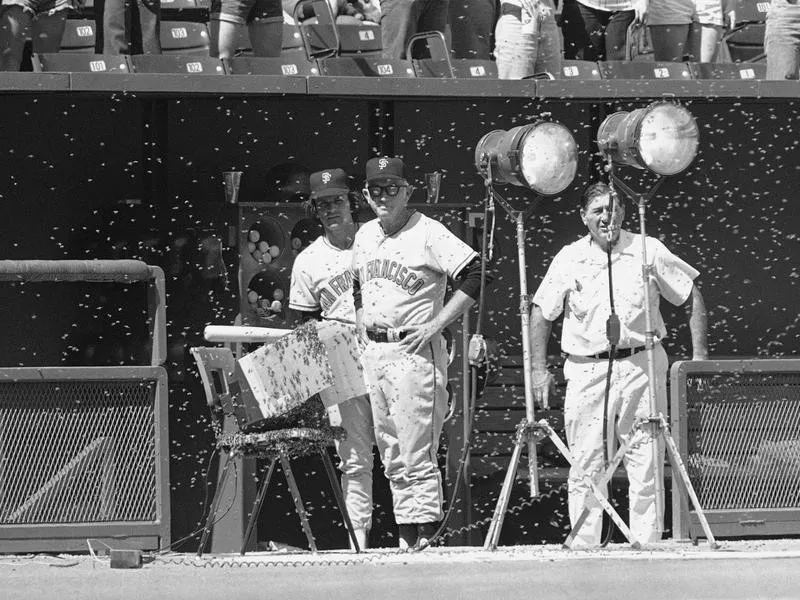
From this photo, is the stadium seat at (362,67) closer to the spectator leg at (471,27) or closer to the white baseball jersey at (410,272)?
the spectator leg at (471,27)

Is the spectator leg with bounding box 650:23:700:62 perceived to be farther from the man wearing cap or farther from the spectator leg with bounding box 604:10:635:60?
the man wearing cap

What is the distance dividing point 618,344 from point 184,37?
3.95 m

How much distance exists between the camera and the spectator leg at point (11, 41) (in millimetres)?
8414

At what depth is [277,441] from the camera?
21.9 ft

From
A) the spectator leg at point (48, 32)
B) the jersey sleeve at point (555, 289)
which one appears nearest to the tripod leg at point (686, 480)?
the jersey sleeve at point (555, 289)

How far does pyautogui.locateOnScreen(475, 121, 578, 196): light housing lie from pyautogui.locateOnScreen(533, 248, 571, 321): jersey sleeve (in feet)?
1.20

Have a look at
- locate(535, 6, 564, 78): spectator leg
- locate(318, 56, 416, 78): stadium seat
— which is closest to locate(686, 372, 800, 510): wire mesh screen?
locate(535, 6, 564, 78): spectator leg

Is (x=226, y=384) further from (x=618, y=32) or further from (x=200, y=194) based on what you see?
(x=618, y=32)

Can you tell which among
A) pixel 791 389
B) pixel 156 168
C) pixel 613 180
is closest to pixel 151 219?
pixel 156 168

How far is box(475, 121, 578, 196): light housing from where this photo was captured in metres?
7.47

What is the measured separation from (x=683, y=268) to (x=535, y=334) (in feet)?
2.65

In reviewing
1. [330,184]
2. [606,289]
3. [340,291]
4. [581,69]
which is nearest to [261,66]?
[330,184]

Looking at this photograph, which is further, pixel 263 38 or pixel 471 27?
pixel 471 27

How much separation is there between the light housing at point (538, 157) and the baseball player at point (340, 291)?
2.70 ft
